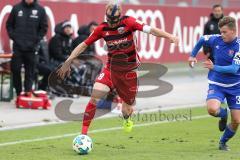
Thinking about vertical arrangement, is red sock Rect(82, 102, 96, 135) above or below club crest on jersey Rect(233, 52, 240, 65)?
below

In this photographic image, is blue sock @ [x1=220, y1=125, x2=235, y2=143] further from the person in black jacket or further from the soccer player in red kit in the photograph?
the person in black jacket

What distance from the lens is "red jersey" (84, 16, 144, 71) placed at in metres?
11.8

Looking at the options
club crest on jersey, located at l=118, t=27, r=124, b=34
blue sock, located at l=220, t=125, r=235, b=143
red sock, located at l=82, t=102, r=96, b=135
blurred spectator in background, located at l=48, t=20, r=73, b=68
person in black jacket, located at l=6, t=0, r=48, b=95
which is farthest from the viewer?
blurred spectator in background, located at l=48, t=20, r=73, b=68

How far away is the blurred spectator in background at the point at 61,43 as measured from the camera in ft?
63.8

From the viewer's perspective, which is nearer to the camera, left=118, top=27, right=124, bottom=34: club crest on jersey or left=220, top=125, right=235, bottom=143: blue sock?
left=220, top=125, right=235, bottom=143: blue sock

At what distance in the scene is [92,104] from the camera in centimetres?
1157

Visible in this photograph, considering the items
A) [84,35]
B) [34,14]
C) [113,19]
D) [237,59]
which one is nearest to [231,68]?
[237,59]

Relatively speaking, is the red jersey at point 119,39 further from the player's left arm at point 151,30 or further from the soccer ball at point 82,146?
the soccer ball at point 82,146

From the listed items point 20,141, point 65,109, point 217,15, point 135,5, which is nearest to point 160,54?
point 135,5

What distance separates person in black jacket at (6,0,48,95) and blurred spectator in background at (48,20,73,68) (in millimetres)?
1491

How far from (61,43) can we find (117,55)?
24.1 feet

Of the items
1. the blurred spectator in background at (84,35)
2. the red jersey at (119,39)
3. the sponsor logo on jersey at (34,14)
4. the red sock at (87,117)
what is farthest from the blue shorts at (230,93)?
the blurred spectator in background at (84,35)

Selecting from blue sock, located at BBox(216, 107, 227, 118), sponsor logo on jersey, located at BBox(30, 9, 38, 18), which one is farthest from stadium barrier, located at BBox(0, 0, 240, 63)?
blue sock, located at BBox(216, 107, 227, 118)

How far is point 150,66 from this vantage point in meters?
18.4
